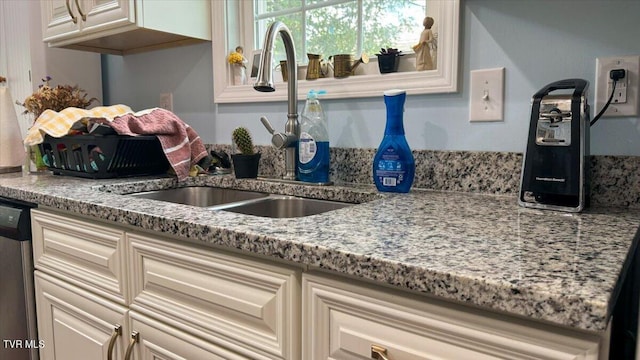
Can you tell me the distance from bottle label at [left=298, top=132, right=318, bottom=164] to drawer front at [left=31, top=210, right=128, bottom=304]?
0.54 metres

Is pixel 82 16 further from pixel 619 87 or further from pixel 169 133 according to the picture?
pixel 619 87

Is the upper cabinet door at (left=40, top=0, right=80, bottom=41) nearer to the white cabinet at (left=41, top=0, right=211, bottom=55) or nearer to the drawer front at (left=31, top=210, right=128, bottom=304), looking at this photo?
the white cabinet at (left=41, top=0, right=211, bottom=55)

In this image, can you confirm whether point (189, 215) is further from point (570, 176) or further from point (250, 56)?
point (250, 56)

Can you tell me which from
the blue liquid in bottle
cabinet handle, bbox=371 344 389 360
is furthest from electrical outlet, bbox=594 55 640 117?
cabinet handle, bbox=371 344 389 360

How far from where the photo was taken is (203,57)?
1.72m

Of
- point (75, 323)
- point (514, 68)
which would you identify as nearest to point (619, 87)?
point (514, 68)

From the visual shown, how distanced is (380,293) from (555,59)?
750 millimetres

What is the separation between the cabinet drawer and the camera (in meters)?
0.47

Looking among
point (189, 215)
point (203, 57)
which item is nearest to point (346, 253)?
point (189, 215)

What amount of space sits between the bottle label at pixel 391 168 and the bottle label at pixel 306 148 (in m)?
0.23

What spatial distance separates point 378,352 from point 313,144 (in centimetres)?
78

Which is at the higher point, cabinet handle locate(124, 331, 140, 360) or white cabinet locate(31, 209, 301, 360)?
white cabinet locate(31, 209, 301, 360)

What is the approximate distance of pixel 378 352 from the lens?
58cm

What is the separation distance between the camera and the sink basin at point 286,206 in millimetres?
1208
